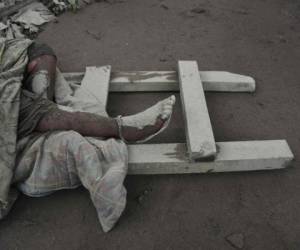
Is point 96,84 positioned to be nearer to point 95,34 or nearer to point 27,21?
point 95,34

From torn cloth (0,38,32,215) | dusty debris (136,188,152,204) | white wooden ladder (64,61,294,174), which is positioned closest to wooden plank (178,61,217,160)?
white wooden ladder (64,61,294,174)

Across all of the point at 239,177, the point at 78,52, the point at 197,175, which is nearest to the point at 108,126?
the point at 197,175

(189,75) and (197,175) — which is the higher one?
(189,75)

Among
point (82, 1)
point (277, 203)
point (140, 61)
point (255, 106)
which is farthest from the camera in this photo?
point (82, 1)

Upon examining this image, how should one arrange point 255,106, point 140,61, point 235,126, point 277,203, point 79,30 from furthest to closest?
point 79,30 → point 140,61 → point 255,106 → point 235,126 → point 277,203

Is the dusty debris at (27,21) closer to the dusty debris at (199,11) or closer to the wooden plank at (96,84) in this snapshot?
the wooden plank at (96,84)

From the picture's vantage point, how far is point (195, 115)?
7.14 ft

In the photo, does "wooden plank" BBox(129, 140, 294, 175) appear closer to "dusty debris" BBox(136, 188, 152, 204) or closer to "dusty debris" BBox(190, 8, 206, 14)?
"dusty debris" BBox(136, 188, 152, 204)

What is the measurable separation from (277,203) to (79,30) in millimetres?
2596

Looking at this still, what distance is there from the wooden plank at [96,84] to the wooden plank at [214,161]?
0.52 m

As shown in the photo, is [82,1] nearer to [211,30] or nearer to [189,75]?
[211,30]

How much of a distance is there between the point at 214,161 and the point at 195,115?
13.6 inches

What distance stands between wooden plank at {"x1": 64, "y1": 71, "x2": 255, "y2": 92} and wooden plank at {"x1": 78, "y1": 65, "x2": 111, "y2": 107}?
3.1 inches

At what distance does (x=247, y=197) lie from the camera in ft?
6.42
